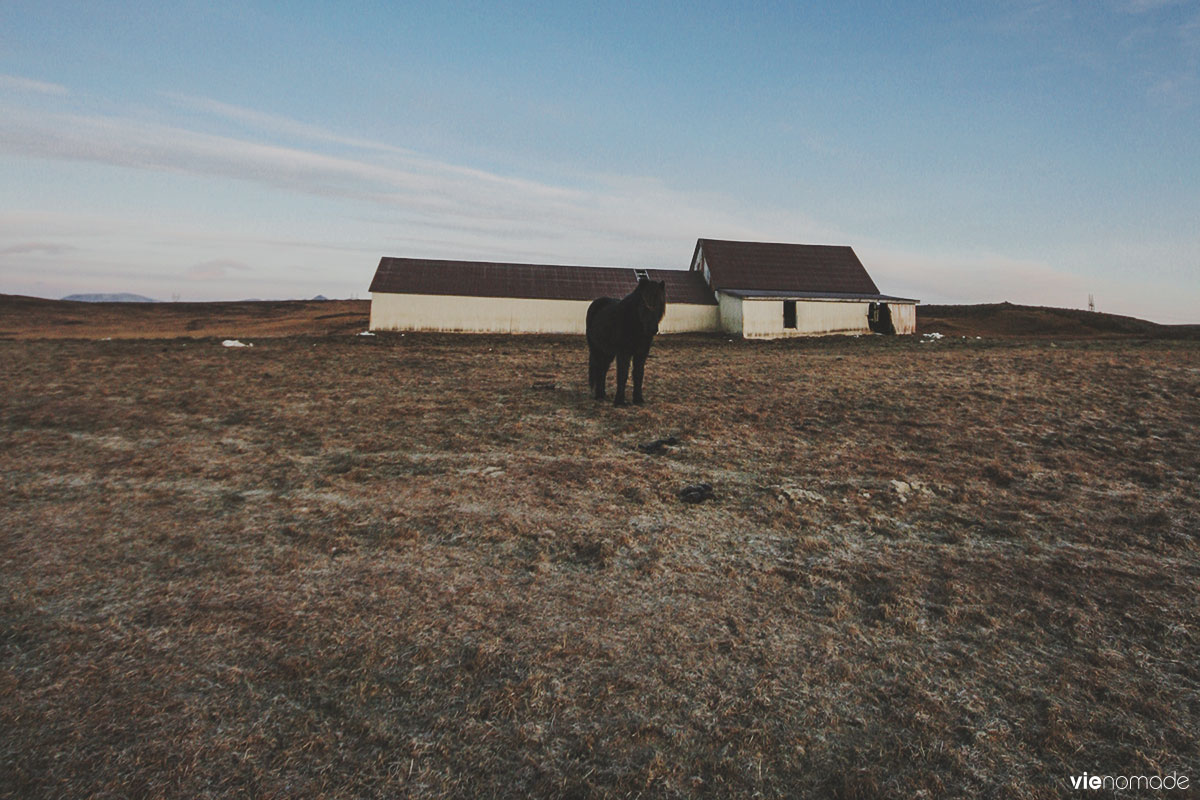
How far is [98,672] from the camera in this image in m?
3.16

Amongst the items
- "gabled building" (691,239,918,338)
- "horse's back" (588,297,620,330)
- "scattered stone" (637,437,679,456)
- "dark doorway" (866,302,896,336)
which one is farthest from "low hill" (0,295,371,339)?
"dark doorway" (866,302,896,336)

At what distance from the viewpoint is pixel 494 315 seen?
32031mm

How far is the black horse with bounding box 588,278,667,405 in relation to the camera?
942 centimetres

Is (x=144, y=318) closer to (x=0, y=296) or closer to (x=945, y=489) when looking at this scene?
(x=0, y=296)

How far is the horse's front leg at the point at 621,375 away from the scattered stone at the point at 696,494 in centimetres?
465

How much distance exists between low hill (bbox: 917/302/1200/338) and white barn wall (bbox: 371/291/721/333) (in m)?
14.6

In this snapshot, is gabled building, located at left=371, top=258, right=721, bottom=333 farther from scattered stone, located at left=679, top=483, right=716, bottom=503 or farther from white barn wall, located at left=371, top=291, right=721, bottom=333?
scattered stone, located at left=679, top=483, right=716, bottom=503

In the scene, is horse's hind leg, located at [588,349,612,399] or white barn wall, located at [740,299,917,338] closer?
horse's hind leg, located at [588,349,612,399]

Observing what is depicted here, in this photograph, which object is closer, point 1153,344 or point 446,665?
point 446,665

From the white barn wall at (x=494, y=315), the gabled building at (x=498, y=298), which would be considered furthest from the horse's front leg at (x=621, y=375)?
the gabled building at (x=498, y=298)

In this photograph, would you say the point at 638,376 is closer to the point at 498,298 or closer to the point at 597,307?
the point at 597,307

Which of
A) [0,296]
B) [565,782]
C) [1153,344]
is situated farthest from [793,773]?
[0,296]

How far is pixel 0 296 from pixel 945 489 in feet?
270

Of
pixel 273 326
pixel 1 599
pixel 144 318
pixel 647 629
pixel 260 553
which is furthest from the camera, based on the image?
pixel 144 318
